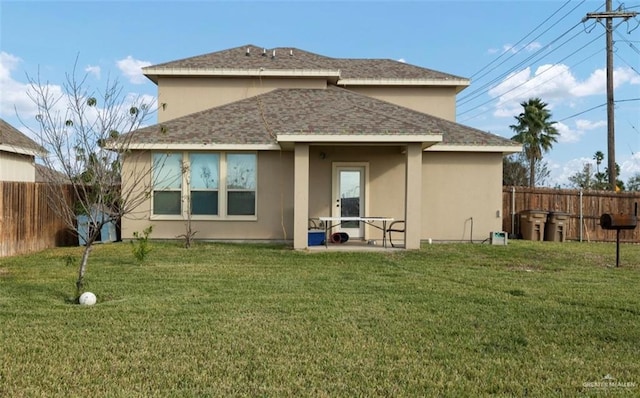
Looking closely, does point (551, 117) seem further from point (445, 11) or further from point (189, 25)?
point (189, 25)

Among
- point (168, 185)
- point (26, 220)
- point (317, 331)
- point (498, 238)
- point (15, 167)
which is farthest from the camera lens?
point (15, 167)

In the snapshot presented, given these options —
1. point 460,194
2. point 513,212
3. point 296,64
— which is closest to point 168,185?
point 296,64

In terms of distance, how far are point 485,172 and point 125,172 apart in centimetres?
1072

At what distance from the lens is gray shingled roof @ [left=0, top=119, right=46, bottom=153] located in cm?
1573

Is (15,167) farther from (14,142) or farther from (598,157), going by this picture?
(598,157)

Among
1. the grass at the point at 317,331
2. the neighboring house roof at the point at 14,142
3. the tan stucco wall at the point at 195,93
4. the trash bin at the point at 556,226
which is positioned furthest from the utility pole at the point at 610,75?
the neighboring house roof at the point at 14,142

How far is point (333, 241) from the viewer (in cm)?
1447

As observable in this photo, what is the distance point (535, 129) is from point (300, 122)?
2299 centimetres

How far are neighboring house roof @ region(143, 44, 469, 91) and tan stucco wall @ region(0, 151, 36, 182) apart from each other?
5.13 m

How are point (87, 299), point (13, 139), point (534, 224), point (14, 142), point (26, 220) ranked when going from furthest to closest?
point (534, 224) < point (13, 139) < point (14, 142) < point (26, 220) < point (87, 299)

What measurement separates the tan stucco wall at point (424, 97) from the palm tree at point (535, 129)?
15120 mm

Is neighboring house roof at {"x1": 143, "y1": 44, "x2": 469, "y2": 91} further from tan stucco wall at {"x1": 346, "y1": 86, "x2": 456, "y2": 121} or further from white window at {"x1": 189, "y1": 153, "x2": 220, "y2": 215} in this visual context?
white window at {"x1": 189, "y1": 153, "x2": 220, "y2": 215}

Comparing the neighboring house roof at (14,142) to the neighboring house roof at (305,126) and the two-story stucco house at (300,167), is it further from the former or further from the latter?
the neighboring house roof at (305,126)

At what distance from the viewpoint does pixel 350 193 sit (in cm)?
1544
